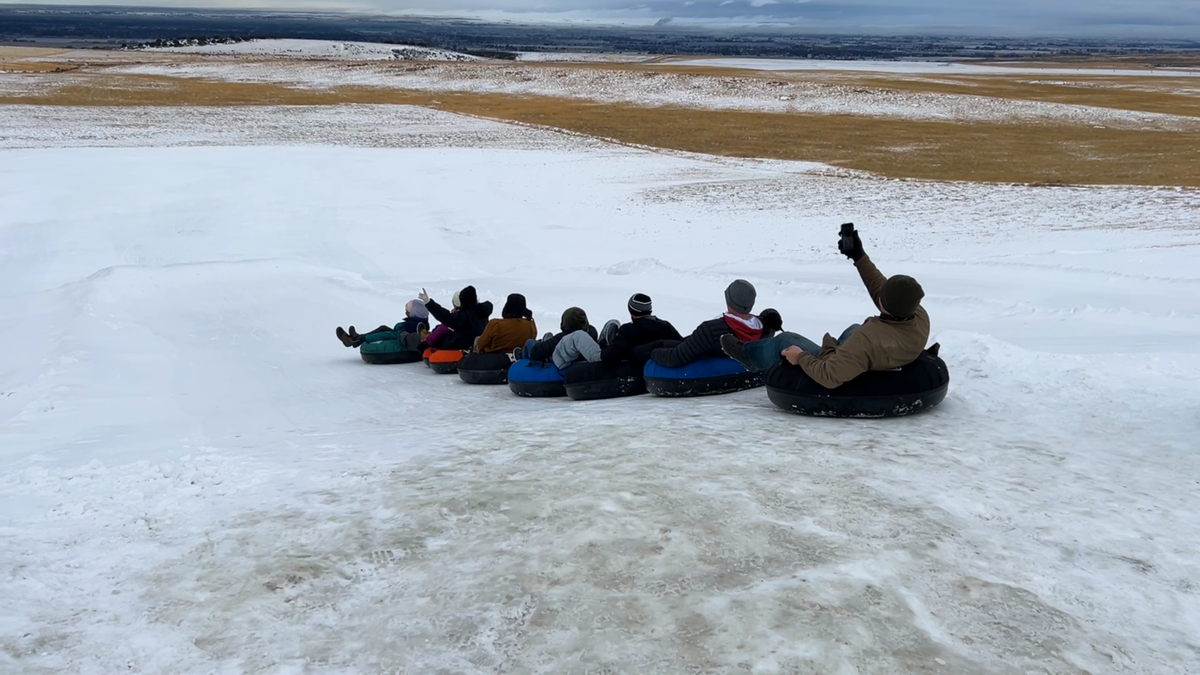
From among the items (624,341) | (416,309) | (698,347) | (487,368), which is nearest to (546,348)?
(624,341)

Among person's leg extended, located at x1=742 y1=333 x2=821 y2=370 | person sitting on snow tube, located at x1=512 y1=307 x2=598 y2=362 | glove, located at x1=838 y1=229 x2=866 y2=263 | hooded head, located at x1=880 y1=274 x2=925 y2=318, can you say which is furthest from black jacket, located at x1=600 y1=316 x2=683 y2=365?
hooded head, located at x1=880 y1=274 x2=925 y2=318

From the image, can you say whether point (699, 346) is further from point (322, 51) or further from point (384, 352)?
point (322, 51)

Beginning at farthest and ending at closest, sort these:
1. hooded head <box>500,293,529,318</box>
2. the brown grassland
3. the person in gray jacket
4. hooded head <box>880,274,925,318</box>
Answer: the brown grassland, hooded head <box>500,293,529,318</box>, the person in gray jacket, hooded head <box>880,274,925,318</box>

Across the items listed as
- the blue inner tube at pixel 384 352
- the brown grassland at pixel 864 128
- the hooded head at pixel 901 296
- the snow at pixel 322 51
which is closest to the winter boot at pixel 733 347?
the hooded head at pixel 901 296

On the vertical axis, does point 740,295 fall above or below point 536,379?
above

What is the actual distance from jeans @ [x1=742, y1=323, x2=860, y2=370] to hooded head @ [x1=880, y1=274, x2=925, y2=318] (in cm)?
88

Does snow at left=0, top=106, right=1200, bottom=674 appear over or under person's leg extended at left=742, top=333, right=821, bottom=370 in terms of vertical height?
under

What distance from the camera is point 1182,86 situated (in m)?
59.8

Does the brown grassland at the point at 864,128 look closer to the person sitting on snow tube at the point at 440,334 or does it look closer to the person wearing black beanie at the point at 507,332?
the person sitting on snow tube at the point at 440,334

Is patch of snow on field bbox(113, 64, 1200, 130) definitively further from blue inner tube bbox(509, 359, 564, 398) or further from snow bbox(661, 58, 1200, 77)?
blue inner tube bbox(509, 359, 564, 398)

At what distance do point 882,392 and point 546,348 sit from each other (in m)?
3.35

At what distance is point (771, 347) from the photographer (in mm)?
7684

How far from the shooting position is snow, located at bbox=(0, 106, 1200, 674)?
12.7 feet

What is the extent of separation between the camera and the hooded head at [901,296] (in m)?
6.41
